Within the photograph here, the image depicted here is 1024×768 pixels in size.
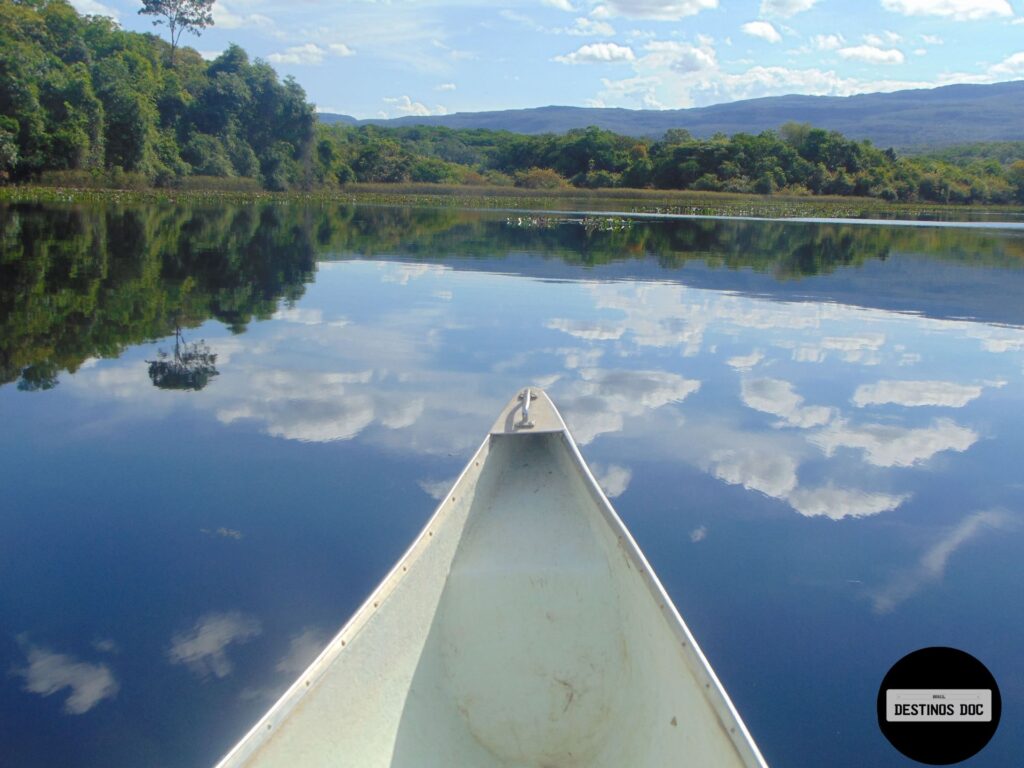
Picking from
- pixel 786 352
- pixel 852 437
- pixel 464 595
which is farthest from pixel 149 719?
pixel 786 352

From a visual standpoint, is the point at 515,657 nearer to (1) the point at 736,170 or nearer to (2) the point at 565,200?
(2) the point at 565,200

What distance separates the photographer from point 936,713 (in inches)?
188

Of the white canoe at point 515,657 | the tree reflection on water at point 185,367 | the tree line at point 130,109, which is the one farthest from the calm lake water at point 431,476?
the tree line at point 130,109

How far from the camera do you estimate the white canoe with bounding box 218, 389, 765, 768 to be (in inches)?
144

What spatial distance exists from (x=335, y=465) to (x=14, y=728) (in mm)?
4394

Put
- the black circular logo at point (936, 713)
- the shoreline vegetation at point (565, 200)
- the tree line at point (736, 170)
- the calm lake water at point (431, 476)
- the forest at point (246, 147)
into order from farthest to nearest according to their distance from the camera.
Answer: the tree line at point (736, 170)
the shoreline vegetation at point (565, 200)
the forest at point (246, 147)
the calm lake water at point (431, 476)
the black circular logo at point (936, 713)

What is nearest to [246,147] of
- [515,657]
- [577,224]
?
[577,224]

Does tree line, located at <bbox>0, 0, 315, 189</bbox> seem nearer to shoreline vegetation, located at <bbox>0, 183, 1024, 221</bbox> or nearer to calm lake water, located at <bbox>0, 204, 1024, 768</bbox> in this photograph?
shoreline vegetation, located at <bbox>0, 183, 1024, 221</bbox>

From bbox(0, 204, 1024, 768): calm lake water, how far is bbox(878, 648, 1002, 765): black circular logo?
0.13 meters

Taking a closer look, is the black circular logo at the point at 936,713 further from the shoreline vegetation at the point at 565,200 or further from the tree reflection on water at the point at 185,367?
the shoreline vegetation at the point at 565,200

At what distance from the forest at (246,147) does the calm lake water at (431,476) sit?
154 ft

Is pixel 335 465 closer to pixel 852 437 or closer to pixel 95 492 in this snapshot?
pixel 95 492

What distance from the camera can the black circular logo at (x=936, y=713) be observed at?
15.3 feet

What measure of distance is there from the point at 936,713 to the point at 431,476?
511 cm
